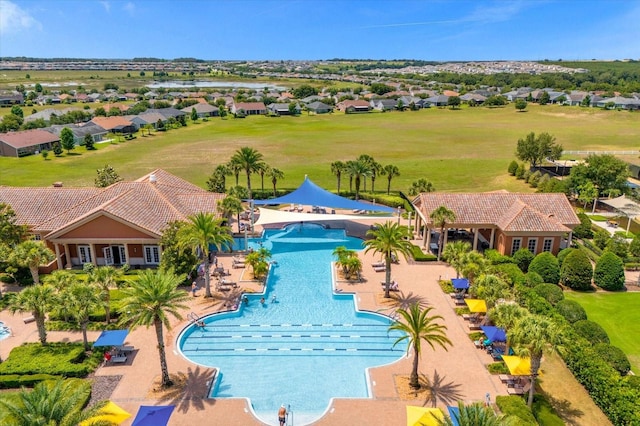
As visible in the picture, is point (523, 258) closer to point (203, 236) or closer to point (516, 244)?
point (516, 244)

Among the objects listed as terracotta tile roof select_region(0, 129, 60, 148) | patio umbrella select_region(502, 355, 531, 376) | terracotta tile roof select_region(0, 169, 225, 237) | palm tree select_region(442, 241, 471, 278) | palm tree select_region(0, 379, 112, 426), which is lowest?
patio umbrella select_region(502, 355, 531, 376)

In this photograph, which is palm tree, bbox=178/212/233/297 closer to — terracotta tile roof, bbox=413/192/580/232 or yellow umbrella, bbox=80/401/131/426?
yellow umbrella, bbox=80/401/131/426

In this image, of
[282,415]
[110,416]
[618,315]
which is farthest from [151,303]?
[618,315]

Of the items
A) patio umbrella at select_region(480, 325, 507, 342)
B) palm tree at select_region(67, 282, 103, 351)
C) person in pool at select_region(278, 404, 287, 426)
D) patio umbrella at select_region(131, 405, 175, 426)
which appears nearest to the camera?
patio umbrella at select_region(131, 405, 175, 426)

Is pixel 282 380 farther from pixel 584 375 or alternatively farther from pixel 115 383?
pixel 584 375

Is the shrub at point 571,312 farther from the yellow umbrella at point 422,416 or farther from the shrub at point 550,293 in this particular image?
the yellow umbrella at point 422,416

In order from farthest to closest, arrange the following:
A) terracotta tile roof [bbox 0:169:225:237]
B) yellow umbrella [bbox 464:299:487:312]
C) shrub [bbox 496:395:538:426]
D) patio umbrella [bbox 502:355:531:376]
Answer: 1. terracotta tile roof [bbox 0:169:225:237]
2. yellow umbrella [bbox 464:299:487:312]
3. patio umbrella [bbox 502:355:531:376]
4. shrub [bbox 496:395:538:426]

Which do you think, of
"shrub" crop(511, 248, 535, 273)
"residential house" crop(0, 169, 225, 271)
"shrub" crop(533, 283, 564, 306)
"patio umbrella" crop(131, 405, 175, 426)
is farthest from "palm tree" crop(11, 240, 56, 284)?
"shrub" crop(511, 248, 535, 273)
